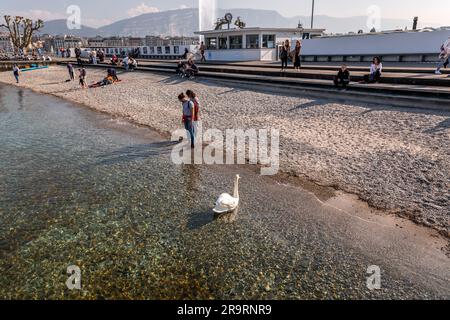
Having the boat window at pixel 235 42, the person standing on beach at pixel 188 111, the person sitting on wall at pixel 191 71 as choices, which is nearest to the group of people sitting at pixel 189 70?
the person sitting on wall at pixel 191 71

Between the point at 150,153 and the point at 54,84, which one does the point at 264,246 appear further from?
the point at 54,84

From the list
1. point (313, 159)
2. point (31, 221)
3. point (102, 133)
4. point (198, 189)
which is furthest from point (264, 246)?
point (102, 133)

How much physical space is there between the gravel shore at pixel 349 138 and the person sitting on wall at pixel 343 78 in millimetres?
1605

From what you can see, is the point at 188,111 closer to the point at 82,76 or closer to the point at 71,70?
the point at 82,76

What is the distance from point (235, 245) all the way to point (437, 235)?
15.1 ft

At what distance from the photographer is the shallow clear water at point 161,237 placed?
19.3ft

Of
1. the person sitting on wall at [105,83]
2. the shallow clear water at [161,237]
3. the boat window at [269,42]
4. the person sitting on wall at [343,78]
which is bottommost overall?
the shallow clear water at [161,237]

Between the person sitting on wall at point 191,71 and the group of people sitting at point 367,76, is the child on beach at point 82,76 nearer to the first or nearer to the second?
the person sitting on wall at point 191,71

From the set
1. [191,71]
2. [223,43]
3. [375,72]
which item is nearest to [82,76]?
[191,71]

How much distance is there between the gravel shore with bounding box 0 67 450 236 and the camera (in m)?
8.80

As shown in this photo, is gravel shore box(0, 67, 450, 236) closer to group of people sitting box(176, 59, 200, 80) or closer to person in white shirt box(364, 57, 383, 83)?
person in white shirt box(364, 57, 383, 83)

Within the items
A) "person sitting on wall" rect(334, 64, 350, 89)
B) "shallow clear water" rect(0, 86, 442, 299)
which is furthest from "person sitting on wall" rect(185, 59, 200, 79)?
"shallow clear water" rect(0, 86, 442, 299)
